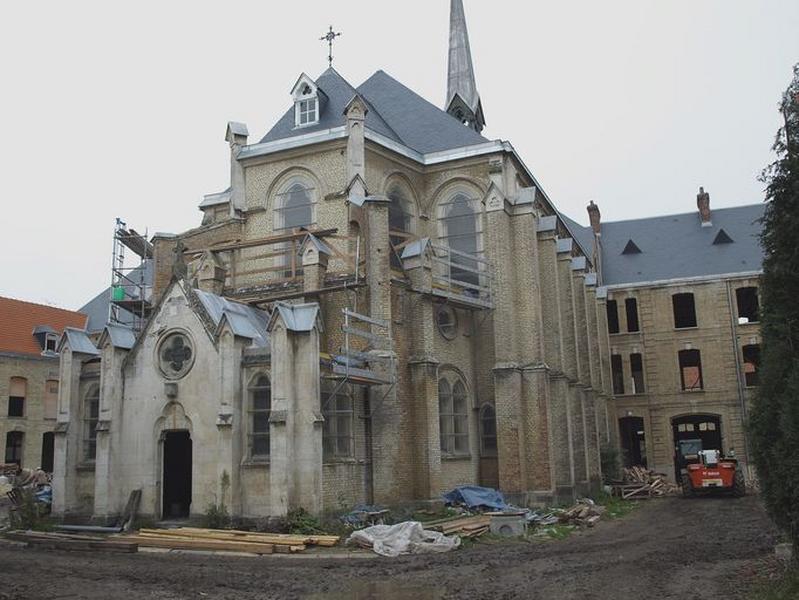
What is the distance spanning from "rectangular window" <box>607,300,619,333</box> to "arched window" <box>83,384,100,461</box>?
29.7 metres

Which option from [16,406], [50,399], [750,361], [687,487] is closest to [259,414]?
[687,487]

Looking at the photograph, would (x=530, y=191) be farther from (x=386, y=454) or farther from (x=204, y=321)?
(x=204, y=321)

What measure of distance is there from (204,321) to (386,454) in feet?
21.1

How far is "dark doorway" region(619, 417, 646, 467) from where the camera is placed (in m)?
43.5

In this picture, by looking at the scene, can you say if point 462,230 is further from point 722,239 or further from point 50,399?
point 50,399

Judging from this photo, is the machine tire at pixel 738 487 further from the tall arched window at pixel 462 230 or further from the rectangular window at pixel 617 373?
the rectangular window at pixel 617 373

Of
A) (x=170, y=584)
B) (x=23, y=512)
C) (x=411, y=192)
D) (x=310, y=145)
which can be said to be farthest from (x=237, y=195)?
(x=170, y=584)

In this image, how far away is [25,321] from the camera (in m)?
42.9

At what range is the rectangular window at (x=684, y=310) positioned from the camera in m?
43.8

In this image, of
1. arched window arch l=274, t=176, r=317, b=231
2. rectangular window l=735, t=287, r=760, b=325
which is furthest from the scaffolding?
rectangular window l=735, t=287, r=760, b=325

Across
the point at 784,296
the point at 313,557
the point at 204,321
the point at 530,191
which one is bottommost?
the point at 313,557

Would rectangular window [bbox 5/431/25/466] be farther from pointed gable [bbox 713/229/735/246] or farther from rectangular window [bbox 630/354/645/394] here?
pointed gable [bbox 713/229/735/246]

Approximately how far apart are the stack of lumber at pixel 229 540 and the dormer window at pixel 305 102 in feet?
50.2

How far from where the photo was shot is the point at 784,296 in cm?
1117
